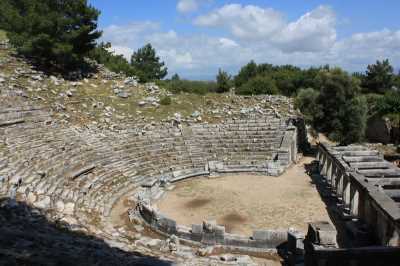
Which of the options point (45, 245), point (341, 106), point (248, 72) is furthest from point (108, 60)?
point (45, 245)

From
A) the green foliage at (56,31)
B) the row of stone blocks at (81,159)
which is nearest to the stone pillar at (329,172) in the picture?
the row of stone blocks at (81,159)

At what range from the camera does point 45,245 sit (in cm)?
844

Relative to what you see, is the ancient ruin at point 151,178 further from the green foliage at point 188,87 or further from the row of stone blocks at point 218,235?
the green foliage at point 188,87

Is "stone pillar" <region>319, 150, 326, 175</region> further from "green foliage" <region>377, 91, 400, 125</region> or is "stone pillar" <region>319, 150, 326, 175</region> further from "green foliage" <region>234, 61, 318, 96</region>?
"green foliage" <region>234, 61, 318, 96</region>

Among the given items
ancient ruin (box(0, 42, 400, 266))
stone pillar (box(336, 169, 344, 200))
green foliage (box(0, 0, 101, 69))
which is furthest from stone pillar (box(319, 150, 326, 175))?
green foliage (box(0, 0, 101, 69))

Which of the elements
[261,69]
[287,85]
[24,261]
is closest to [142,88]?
Answer: [287,85]

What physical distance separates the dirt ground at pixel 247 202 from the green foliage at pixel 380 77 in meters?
30.4

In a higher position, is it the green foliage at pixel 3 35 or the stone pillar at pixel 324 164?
the green foliage at pixel 3 35

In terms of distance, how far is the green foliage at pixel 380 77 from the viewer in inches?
1810

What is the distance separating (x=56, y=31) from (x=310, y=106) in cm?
1702

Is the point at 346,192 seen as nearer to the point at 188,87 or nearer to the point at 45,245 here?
the point at 45,245

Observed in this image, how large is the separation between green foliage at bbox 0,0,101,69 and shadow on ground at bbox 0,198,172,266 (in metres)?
16.6

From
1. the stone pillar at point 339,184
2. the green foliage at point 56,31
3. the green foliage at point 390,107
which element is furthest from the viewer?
the green foliage at point 390,107

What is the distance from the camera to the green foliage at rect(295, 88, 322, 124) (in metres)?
25.7
